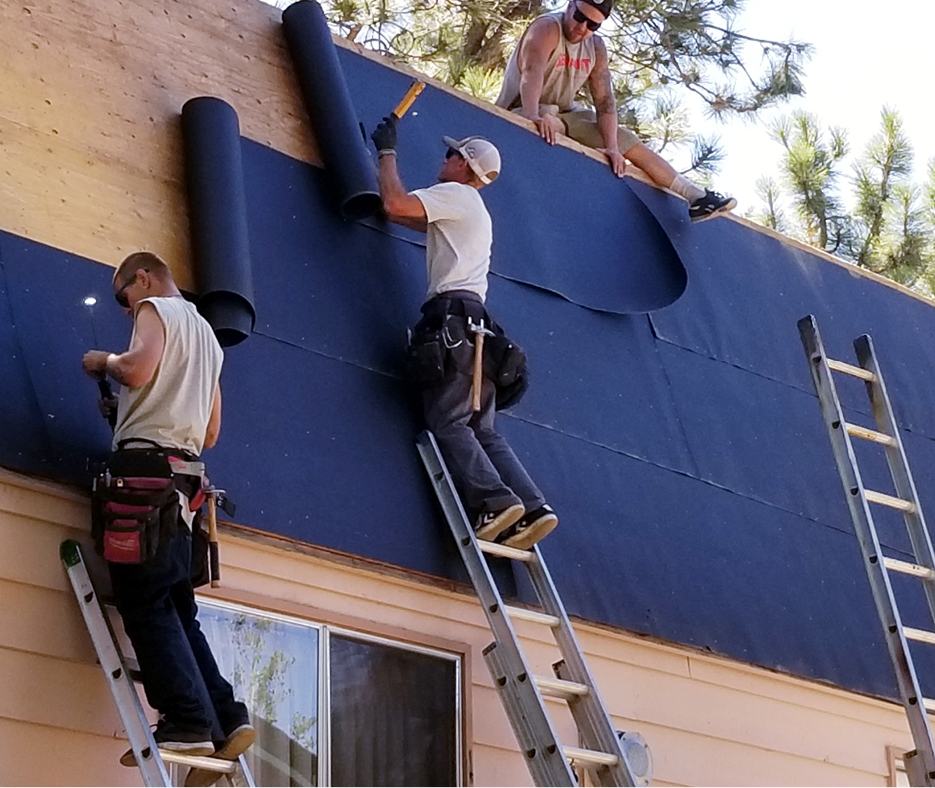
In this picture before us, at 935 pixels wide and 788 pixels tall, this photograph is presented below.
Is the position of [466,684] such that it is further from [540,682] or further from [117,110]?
[117,110]

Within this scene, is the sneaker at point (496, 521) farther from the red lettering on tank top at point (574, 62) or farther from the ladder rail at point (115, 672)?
the red lettering on tank top at point (574, 62)

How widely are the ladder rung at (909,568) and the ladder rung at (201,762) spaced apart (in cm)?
256

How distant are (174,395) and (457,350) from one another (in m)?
1.43

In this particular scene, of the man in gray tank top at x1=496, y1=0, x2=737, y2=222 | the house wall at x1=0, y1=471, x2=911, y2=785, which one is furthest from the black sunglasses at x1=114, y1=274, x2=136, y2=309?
the man in gray tank top at x1=496, y1=0, x2=737, y2=222

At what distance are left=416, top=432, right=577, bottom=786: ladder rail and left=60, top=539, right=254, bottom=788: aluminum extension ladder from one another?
92cm

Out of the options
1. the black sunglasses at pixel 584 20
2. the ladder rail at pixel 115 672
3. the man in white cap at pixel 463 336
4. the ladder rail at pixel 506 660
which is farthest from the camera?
the black sunglasses at pixel 584 20

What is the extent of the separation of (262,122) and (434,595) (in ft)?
6.59

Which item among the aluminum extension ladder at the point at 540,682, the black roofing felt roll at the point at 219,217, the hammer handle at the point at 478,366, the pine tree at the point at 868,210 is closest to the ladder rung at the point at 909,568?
the aluminum extension ladder at the point at 540,682

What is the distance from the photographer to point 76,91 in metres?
5.92

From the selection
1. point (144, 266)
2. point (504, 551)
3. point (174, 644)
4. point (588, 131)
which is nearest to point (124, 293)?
point (144, 266)

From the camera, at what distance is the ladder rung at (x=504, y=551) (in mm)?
5877

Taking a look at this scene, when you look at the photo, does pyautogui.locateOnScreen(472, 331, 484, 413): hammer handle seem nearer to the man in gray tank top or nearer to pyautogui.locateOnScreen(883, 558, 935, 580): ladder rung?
pyautogui.locateOnScreen(883, 558, 935, 580): ladder rung

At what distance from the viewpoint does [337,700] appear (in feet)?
17.8

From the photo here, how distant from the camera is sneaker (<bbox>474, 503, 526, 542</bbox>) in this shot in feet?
19.0
